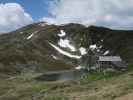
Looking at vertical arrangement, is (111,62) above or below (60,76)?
above

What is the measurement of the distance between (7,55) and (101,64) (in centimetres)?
6926

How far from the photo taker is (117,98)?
4591 centimetres

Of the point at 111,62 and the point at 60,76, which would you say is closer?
the point at 111,62

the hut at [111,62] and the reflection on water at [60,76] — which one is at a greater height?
the hut at [111,62]

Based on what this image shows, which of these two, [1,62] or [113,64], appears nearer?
[113,64]

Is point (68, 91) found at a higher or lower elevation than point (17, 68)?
lower

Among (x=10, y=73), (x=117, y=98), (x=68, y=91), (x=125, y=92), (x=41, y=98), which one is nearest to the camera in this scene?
(x=117, y=98)

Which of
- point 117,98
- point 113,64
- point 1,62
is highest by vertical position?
point 1,62

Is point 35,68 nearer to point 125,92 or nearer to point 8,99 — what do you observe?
point 8,99

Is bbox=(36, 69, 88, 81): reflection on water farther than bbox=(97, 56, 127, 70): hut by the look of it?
No

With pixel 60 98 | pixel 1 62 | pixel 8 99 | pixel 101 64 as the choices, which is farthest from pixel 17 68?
pixel 60 98

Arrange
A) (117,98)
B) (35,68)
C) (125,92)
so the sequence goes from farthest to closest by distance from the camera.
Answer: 1. (35,68)
2. (125,92)
3. (117,98)

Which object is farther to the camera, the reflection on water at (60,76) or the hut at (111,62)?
the hut at (111,62)

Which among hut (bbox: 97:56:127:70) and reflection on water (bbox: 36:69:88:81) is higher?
hut (bbox: 97:56:127:70)
